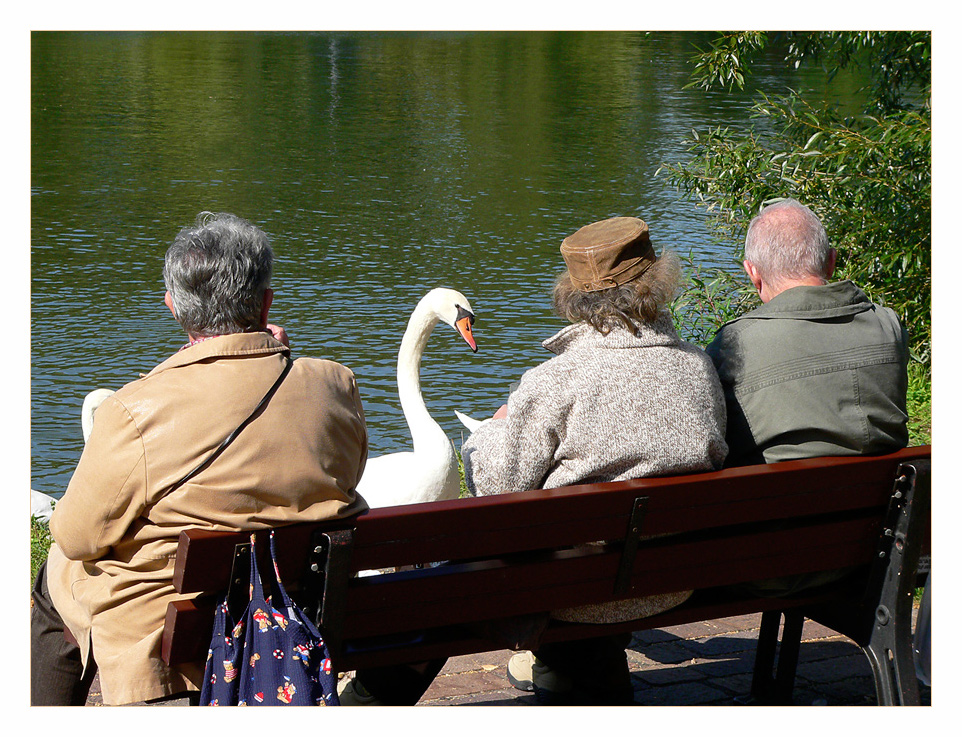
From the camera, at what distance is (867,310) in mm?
3150

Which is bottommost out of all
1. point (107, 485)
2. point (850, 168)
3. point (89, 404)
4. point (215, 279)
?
point (89, 404)

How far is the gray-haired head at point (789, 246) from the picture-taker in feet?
10.7

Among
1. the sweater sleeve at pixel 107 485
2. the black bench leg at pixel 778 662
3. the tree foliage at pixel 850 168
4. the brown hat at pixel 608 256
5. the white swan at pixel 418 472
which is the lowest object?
the black bench leg at pixel 778 662

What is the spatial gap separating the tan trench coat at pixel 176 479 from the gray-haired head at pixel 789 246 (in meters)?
1.38

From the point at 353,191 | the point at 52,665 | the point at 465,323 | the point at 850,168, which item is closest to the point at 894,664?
the point at 52,665

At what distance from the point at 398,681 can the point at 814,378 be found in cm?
132

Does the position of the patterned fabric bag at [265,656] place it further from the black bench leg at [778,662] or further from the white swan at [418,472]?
the white swan at [418,472]

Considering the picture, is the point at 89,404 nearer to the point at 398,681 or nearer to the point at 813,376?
the point at 398,681

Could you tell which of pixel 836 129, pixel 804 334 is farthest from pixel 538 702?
pixel 836 129

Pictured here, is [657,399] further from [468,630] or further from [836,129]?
[836,129]

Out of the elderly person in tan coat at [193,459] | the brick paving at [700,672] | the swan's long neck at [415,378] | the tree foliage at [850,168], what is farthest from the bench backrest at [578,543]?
the tree foliage at [850,168]

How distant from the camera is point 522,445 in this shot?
280 centimetres

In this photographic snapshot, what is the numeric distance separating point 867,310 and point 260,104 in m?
18.6

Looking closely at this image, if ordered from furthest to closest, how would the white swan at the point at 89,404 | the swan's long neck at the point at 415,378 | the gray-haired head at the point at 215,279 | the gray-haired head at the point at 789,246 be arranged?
1. the white swan at the point at 89,404
2. the swan's long neck at the point at 415,378
3. the gray-haired head at the point at 789,246
4. the gray-haired head at the point at 215,279
